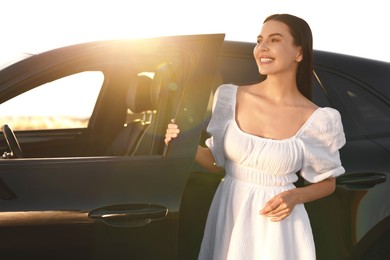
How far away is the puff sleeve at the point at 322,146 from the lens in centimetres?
275

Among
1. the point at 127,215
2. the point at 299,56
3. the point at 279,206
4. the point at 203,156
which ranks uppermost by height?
the point at 299,56

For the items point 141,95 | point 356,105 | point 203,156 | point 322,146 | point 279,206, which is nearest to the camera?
point 279,206

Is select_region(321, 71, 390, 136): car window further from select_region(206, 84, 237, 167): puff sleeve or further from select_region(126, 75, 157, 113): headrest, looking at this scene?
select_region(126, 75, 157, 113): headrest

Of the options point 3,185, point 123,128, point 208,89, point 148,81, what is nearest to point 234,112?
point 208,89

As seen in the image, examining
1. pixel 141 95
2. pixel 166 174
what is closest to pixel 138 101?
pixel 141 95

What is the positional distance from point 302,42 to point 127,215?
95 centimetres

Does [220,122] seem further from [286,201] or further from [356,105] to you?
[356,105]

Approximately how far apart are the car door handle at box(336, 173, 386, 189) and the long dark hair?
442 millimetres

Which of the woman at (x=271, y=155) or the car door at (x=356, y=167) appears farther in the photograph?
the car door at (x=356, y=167)

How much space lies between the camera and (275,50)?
2756 millimetres

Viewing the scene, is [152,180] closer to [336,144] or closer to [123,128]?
[336,144]

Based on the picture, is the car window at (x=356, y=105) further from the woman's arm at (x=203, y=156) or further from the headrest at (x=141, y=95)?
the headrest at (x=141, y=95)

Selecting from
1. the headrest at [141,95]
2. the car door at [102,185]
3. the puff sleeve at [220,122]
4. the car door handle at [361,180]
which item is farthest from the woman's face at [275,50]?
the headrest at [141,95]

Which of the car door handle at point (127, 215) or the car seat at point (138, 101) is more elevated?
the car seat at point (138, 101)
